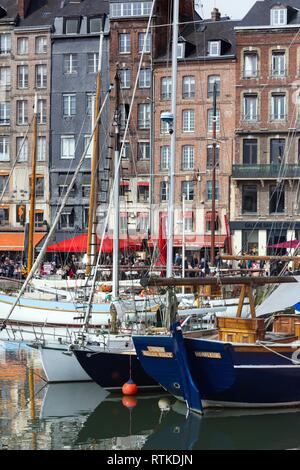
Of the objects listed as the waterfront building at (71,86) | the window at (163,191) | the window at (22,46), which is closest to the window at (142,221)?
the window at (163,191)

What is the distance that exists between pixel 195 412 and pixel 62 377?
6.01 meters

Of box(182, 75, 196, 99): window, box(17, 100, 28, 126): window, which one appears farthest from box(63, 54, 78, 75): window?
box(182, 75, 196, 99): window

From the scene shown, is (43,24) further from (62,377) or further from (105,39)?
(62,377)

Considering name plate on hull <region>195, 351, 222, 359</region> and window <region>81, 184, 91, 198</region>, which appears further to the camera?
window <region>81, 184, 91, 198</region>

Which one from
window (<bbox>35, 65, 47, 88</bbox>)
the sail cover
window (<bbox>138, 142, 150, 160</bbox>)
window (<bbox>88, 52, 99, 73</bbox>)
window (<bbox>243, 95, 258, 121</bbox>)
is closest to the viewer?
the sail cover

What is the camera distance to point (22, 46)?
8125cm

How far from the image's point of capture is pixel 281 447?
81.5 feet

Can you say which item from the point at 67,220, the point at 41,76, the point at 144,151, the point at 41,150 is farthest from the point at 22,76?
the point at 67,220

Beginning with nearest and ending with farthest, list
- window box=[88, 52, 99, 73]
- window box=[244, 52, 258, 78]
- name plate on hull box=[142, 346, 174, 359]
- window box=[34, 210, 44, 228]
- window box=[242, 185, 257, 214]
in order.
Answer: name plate on hull box=[142, 346, 174, 359], window box=[242, 185, 257, 214], window box=[244, 52, 258, 78], window box=[34, 210, 44, 228], window box=[88, 52, 99, 73]

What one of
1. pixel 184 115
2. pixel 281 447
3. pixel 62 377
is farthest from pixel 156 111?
pixel 281 447

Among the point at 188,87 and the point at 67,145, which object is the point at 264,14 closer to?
the point at 188,87

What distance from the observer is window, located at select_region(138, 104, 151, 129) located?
78062 millimetres

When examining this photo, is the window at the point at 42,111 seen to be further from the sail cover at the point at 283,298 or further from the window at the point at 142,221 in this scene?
the sail cover at the point at 283,298

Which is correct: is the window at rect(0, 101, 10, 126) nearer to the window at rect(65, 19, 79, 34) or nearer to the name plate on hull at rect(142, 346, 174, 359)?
the window at rect(65, 19, 79, 34)
